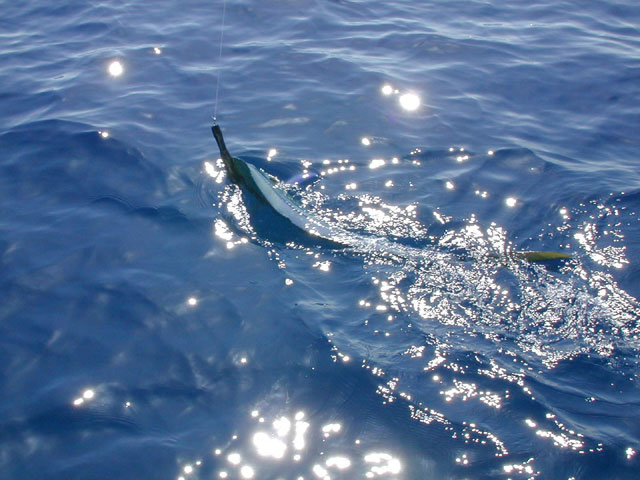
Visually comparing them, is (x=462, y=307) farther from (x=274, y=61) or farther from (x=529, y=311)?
(x=274, y=61)

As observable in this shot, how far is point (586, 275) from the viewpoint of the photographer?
736cm

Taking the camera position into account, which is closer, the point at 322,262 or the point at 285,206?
the point at 322,262

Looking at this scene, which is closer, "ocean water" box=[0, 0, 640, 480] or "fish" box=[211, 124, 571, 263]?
"ocean water" box=[0, 0, 640, 480]

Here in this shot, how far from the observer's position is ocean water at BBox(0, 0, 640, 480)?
564 centimetres

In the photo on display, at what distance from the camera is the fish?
297 inches

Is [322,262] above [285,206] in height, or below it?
below

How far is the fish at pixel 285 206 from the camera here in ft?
24.7

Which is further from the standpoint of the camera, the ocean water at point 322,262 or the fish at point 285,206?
the fish at point 285,206

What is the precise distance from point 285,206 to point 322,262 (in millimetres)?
1150

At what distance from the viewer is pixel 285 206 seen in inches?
333

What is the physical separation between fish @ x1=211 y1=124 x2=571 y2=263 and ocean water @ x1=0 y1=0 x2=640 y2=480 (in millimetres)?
147

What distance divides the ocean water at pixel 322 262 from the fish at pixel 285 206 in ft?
0.48

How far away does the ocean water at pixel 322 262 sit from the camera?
5.64m

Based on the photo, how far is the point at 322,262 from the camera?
7742 millimetres
